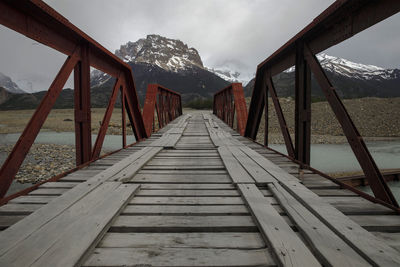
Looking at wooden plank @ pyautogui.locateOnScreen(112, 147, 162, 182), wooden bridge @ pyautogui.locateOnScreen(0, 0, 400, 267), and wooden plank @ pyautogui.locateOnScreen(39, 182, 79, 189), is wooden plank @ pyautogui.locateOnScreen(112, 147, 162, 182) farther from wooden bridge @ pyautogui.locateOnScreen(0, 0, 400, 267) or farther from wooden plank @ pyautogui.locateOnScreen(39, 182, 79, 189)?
wooden plank @ pyautogui.locateOnScreen(39, 182, 79, 189)

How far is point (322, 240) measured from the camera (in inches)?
58.7

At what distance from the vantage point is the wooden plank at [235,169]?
2676mm

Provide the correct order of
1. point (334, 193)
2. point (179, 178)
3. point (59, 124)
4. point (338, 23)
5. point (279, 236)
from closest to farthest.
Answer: point (279, 236) < point (334, 193) < point (338, 23) < point (179, 178) < point (59, 124)

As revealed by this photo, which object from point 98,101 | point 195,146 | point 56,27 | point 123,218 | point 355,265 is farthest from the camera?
point 98,101

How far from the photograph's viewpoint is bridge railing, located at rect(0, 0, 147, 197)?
2246 millimetres

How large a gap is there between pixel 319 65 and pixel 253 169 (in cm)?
153

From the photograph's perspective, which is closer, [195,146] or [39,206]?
[39,206]

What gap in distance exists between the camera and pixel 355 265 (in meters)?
1.28

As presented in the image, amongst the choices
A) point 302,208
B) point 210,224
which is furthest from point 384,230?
point 210,224

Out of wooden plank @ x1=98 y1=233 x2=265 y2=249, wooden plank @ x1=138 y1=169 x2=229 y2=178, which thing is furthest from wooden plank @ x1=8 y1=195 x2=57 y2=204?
wooden plank @ x1=138 y1=169 x2=229 y2=178

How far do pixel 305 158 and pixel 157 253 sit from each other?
2.74 meters

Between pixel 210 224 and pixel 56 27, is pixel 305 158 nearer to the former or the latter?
pixel 210 224

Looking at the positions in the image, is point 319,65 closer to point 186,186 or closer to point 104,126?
point 186,186

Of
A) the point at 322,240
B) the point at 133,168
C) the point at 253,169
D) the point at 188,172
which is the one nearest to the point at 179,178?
the point at 188,172
